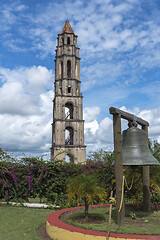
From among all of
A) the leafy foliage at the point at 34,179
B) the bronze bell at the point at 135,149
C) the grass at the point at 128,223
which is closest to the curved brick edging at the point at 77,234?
the grass at the point at 128,223

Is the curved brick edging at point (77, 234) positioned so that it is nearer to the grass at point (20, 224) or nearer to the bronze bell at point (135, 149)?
the grass at point (20, 224)

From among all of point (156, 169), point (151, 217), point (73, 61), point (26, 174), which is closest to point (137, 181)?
point (156, 169)

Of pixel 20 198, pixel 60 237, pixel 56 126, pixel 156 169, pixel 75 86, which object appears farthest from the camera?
pixel 75 86

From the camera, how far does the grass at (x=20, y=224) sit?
523 centimetres

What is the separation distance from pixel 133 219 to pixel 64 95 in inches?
1145

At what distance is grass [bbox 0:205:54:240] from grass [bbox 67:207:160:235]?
3.55 ft

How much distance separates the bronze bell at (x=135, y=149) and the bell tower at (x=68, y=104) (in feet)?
85.6

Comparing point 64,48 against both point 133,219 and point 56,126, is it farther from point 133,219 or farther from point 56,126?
point 133,219

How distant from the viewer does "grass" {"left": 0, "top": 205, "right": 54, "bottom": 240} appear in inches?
206

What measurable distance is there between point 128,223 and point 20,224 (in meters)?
3.26

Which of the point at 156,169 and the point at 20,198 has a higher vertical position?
the point at 156,169

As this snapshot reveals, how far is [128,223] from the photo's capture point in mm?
5438

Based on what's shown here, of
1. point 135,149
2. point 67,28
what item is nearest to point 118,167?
point 135,149

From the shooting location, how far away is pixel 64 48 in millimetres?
36594
